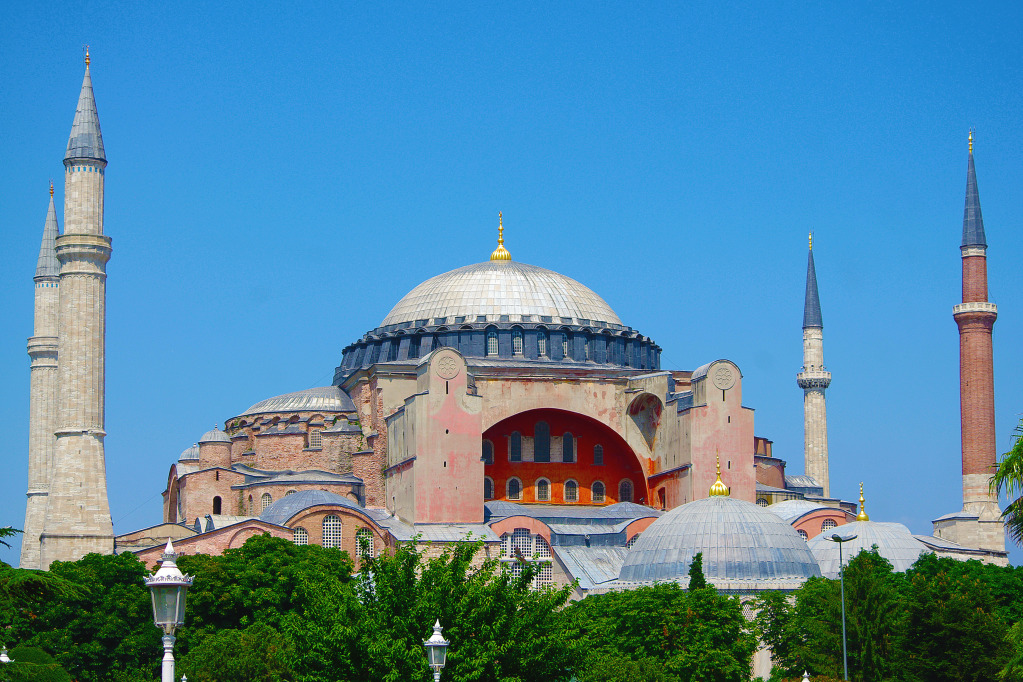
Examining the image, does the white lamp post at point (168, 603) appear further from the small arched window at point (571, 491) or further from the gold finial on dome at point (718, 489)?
the small arched window at point (571, 491)

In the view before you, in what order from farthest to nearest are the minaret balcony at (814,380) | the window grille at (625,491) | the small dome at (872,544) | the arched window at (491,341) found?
the minaret balcony at (814,380) < the arched window at (491,341) < the window grille at (625,491) < the small dome at (872,544)

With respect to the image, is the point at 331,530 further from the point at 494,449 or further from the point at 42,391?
the point at 42,391

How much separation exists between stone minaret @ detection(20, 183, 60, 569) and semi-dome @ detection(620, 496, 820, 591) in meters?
19.6

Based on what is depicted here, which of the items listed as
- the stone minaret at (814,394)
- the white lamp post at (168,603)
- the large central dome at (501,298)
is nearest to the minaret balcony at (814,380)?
the stone minaret at (814,394)

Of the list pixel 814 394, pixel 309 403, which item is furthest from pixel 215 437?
pixel 814 394

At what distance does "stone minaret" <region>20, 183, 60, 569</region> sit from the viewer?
49875 millimetres

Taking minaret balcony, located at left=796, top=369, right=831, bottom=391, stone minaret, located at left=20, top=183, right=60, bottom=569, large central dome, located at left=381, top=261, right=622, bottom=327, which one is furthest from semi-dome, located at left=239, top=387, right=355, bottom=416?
minaret balcony, located at left=796, top=369, right=831, bottom=391

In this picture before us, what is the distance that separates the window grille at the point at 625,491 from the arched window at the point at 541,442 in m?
2.31

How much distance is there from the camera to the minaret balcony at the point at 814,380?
59.5 meters

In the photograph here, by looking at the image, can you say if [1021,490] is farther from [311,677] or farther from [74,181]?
[74,181]

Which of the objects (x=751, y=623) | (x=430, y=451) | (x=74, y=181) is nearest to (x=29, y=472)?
(x=74, y=181)

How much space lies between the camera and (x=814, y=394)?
59.4 meters

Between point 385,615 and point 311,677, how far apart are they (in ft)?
3.81

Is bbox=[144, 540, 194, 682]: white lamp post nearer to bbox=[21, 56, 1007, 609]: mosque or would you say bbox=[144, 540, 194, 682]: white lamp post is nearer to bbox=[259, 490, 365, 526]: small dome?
bbox=[21, 56, 1007, 609]: mosque
